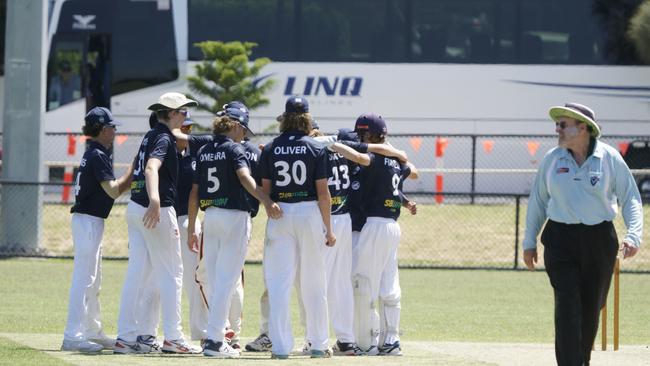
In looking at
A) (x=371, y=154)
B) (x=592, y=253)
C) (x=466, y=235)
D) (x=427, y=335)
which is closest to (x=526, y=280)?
(x=466, y=235)

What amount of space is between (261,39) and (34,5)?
8.54 meters

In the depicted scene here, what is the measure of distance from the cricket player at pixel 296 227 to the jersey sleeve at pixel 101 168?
1.21 meters

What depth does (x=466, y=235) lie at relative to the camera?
73.3 ft

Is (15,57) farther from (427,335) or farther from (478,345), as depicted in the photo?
(478,345)

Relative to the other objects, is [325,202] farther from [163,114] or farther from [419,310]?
[419,310]

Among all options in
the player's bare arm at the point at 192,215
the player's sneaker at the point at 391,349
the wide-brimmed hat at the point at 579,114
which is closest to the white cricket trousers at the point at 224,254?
the player's bare arm at the point at 192,215

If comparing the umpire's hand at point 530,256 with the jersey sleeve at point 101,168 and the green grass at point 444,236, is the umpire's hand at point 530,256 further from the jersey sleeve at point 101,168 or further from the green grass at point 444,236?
the green grass at point 444,236

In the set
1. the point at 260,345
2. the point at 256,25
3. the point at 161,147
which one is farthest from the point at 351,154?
the point at 256,25

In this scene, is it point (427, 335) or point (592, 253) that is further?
point (427, 335)

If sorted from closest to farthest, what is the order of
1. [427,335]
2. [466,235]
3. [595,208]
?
[595,208] → [427,335] → [466,235]

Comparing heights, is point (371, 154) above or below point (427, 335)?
above

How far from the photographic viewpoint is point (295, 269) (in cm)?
973

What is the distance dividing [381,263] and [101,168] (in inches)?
90.9

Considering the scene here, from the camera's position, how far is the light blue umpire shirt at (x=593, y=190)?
323 inches
